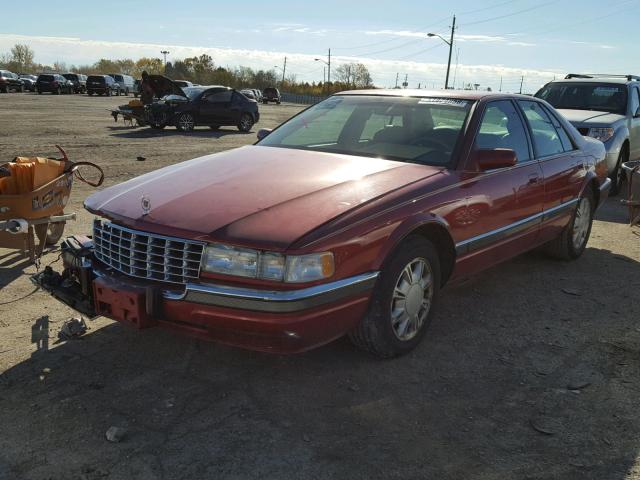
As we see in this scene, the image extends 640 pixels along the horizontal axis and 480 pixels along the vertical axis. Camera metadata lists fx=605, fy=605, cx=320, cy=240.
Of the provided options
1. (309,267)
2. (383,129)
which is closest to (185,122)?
(383,129)

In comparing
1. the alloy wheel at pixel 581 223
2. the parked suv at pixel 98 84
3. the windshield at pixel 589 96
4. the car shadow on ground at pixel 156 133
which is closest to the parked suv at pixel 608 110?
the windshield at pixel 589 96

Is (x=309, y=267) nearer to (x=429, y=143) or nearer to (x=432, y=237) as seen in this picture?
(x=432, y=237)

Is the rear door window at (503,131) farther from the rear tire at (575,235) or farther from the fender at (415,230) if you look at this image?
the rear tire at (575,235)

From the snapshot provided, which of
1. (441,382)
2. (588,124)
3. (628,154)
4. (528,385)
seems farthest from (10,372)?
(628,154)

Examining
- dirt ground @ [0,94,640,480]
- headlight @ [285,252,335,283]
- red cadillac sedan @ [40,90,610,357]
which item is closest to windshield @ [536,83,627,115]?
red cadillac sedan @ [40,90,610,357]

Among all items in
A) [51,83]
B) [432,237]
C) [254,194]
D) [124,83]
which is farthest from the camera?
[124,83]

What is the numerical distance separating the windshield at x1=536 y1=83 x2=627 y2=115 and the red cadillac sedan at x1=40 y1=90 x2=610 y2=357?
18.9 feet

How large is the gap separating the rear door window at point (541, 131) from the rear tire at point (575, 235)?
0.71m

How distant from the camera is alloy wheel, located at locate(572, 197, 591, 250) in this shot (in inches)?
229

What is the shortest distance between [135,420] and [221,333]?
57cm

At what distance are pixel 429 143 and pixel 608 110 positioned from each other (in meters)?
7.06

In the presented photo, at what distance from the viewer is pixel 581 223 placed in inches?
233

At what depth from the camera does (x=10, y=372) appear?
3.33m

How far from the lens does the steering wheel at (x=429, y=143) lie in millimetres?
4125
